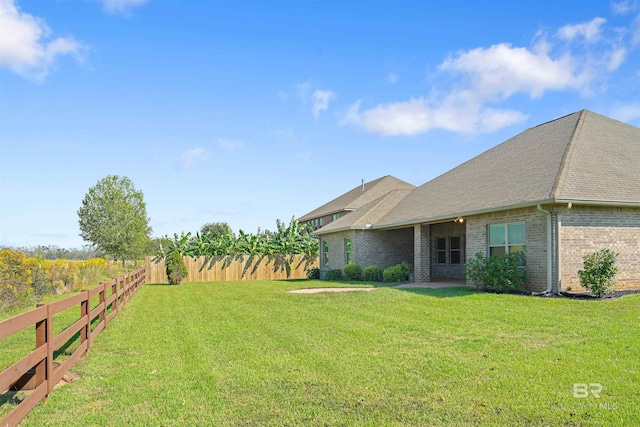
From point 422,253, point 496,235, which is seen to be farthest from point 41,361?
point 422,253

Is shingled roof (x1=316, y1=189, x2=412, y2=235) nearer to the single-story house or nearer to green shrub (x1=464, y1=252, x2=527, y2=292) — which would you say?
the single-story house

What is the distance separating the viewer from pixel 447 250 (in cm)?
2356

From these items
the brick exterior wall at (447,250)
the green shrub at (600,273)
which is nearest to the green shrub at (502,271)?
the green shrub at (600,273)

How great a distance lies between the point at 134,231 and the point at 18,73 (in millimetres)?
34575

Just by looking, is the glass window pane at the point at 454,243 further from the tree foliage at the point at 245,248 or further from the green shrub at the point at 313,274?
the tree foliage at the point at 245,248

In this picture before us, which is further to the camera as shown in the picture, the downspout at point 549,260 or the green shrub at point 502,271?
the green shrub at point 502,271

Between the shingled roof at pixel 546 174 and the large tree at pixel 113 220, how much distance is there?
3091 cm

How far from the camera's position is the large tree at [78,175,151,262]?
46.4 m

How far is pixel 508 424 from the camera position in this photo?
4.42 m

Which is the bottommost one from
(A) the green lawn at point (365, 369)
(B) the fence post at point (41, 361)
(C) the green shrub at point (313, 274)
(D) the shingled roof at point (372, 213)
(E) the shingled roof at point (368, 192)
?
(C) the green shrub at point (313, 274)

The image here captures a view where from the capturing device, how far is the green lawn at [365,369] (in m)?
4.77

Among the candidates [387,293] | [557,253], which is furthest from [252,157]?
[557,253]

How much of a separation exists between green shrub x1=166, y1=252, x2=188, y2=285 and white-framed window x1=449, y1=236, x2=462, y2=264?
570 inches

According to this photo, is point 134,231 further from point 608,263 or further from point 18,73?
point 608,263
